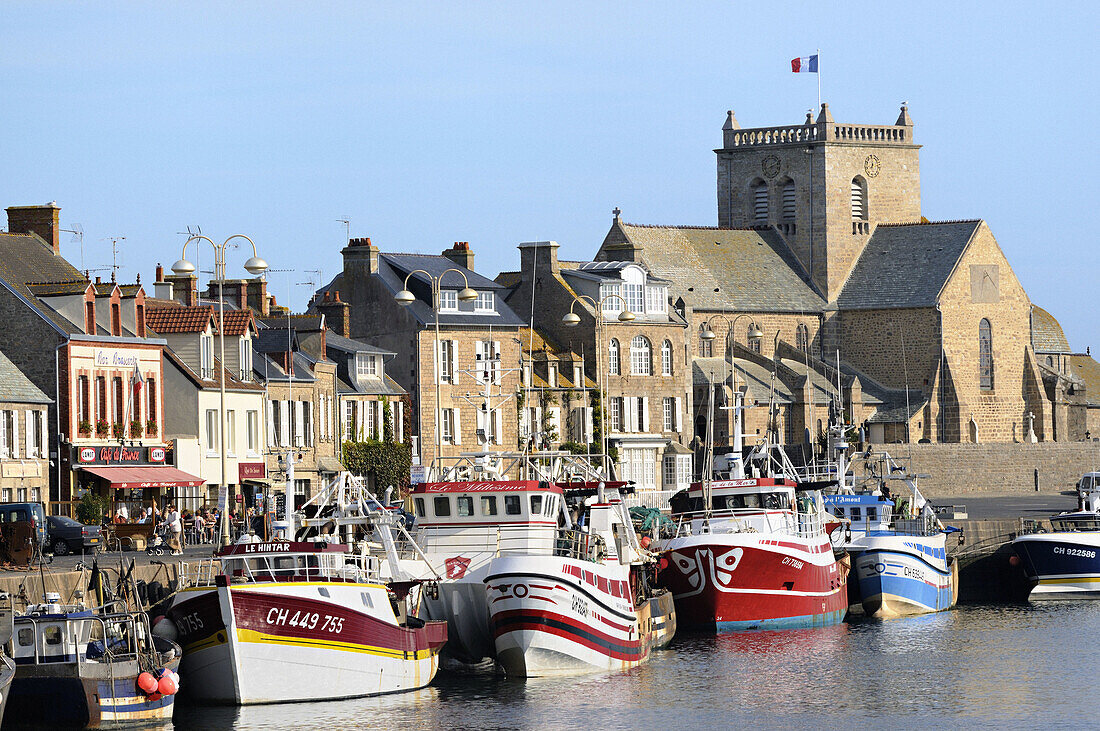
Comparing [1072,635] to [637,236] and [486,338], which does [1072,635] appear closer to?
[486,338]

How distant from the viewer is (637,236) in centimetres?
10088

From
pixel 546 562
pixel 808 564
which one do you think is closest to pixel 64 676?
pixel 546 562

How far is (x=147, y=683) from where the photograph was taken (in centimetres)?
3306

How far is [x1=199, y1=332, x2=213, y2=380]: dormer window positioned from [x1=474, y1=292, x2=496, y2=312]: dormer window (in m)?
14.3

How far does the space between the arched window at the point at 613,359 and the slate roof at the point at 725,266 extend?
12.3 m

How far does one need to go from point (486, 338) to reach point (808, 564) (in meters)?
28.5

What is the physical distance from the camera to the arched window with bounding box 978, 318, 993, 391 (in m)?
108

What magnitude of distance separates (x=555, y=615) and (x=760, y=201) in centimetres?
7416

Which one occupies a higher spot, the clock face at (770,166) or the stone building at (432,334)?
the clock face at (770,166)

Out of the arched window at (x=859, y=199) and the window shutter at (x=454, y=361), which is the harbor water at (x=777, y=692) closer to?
the window shutter at (x=454, y=361)

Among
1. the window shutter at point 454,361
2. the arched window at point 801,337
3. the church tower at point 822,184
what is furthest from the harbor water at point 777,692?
the church tower at point 822,184

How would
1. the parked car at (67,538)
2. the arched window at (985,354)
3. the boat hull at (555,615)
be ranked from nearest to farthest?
1. the boat hull at (555,615)
2. the parked car at (67,538)
3. the arched window at (985,354)

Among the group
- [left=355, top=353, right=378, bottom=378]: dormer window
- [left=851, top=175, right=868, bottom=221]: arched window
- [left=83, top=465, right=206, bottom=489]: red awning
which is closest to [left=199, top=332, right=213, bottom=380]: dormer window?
[left=83, top=465, right=206, bottom=489]: red awning

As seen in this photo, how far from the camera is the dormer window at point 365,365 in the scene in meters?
72.9
